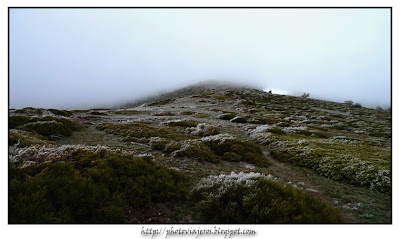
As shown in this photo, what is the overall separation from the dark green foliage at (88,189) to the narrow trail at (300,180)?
5.29m

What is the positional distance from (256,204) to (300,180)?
516cm

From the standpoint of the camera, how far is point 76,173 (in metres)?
5.68

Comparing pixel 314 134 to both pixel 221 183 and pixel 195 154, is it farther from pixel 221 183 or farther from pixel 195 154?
pixel 221 183

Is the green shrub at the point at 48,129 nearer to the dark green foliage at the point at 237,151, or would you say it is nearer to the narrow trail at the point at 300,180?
the dark green foliage at the point at 237,151

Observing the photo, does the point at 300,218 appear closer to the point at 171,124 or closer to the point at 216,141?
the point at 216,141

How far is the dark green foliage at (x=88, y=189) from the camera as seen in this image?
4.39m

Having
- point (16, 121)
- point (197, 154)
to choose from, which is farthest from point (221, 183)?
point (16, 121)

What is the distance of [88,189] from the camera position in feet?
17.4

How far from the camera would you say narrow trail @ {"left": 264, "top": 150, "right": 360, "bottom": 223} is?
5.95 meters

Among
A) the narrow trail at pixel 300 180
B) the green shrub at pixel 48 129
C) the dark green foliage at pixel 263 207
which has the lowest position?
the narrow trail at pixel 300 180

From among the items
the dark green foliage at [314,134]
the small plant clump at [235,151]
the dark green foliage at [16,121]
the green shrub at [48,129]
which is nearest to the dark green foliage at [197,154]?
the small plant clump at [235,151]
